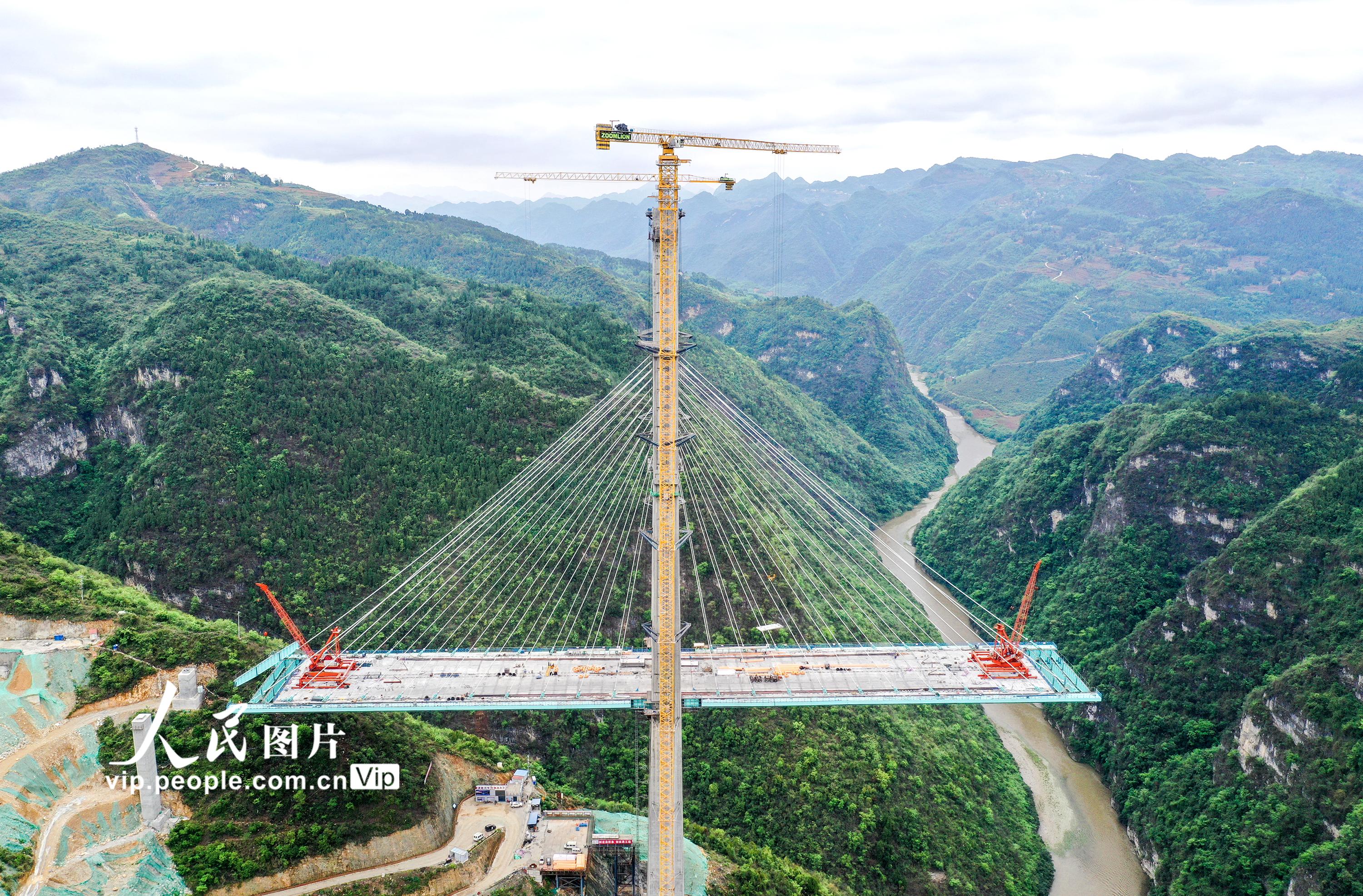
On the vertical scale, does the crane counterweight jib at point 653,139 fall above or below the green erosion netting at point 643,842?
above

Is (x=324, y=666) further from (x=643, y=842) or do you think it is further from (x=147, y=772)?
(x=643, y=842)

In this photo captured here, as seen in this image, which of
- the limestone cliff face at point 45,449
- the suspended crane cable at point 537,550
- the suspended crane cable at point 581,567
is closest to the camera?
the suspended crane cable at point 537,550

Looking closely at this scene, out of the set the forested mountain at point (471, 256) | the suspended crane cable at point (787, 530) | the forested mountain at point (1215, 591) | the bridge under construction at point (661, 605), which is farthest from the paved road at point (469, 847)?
the forested mountain at point (471, 256)

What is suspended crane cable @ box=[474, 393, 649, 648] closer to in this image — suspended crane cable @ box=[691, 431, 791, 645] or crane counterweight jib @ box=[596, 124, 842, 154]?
suspended crane cable @ box=[691, 431, 791, 645]

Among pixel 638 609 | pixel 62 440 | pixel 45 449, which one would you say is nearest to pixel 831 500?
pixel 638 609

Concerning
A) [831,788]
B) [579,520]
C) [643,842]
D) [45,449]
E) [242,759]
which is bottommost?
[831,788]

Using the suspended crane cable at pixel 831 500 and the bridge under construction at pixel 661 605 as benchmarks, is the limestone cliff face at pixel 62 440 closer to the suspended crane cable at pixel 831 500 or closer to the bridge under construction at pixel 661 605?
the bridge under construction at pixel 661 605

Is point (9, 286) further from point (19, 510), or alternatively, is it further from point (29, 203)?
point (29, 203)
